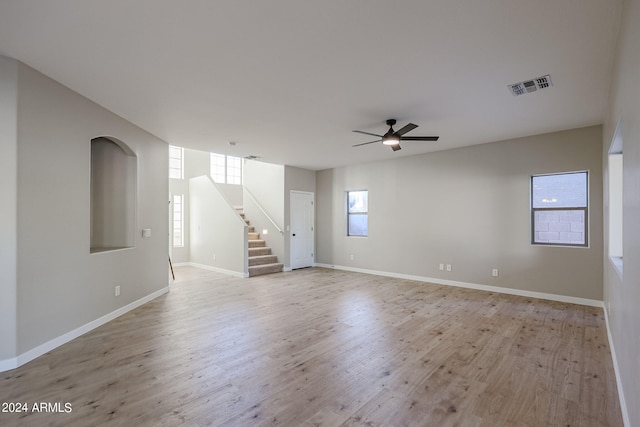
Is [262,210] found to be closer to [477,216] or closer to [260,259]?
[260,259]

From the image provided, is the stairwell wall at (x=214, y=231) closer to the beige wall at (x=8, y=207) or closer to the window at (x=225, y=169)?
the window at (x=225, y=169)

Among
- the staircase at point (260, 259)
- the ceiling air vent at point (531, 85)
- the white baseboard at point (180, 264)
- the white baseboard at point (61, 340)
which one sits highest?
the ceiling air vent at point (531, 85)

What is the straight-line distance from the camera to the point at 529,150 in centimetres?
513

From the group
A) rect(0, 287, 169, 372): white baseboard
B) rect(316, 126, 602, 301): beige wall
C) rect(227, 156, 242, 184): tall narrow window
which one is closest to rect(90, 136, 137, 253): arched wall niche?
rect(0, 287, 169, 372): white baseboard

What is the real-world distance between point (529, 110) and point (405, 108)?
1.64m

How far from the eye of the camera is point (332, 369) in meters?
2.70

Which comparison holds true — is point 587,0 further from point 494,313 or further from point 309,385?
point 494,313

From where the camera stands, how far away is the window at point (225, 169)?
389 inches

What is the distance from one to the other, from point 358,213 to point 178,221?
16.9 feet

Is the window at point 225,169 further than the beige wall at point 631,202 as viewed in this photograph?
Yes

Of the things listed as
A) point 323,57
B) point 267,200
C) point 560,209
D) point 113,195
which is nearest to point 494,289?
point 560,209

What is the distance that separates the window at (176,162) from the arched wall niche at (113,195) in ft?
14.3

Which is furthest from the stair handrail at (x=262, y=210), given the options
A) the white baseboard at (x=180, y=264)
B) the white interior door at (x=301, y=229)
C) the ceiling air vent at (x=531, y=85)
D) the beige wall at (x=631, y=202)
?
the beige wall at (x=631, y=202)

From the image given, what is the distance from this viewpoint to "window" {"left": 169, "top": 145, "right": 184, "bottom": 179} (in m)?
8.83
